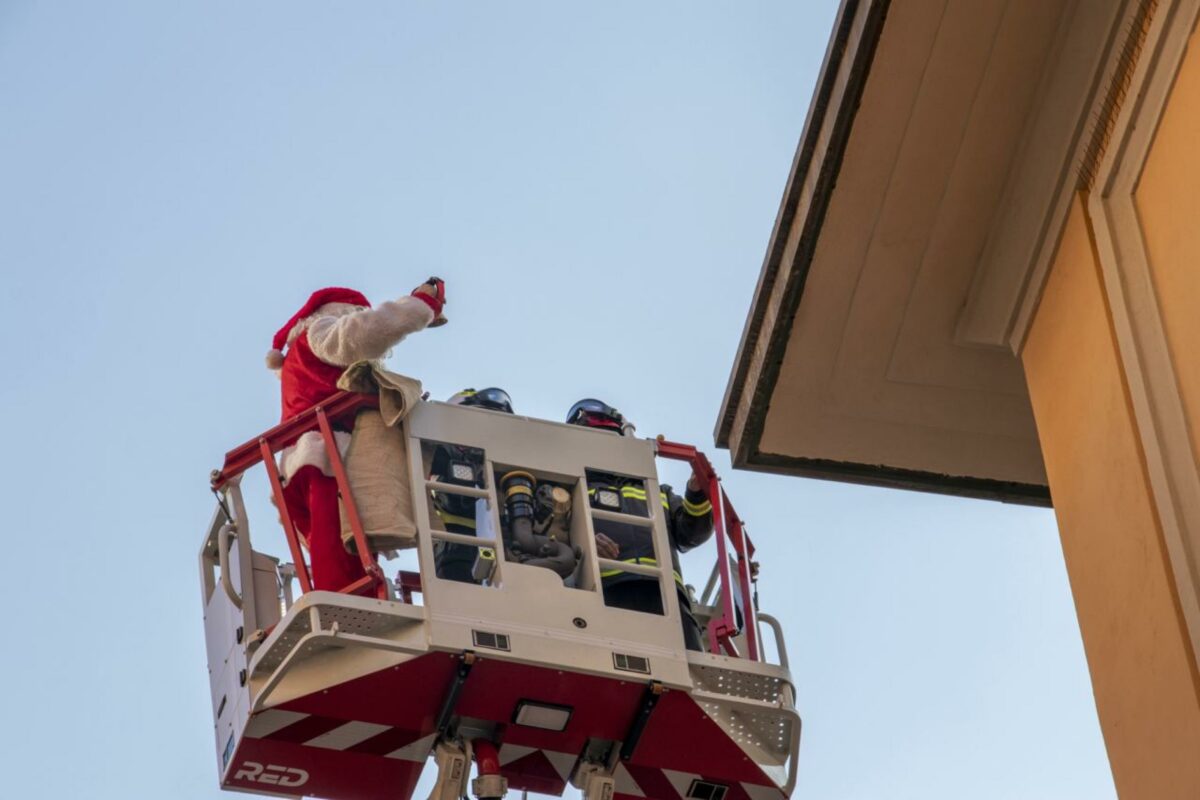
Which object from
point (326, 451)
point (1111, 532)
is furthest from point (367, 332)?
point (1111, 532)

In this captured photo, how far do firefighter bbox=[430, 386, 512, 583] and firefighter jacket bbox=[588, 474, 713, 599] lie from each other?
0.68 m

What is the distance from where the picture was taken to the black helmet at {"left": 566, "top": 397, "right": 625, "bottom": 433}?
1177cm

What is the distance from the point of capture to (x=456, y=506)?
35.1 feet

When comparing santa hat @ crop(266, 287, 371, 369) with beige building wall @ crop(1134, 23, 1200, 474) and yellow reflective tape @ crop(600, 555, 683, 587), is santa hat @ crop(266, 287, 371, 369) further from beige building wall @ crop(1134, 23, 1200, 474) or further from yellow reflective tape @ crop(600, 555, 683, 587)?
beige building wall @ crop(1134, 23, 1200, 474)

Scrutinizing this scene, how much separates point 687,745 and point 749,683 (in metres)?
0.47

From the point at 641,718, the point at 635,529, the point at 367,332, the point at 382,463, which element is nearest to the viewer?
the point at 641,718

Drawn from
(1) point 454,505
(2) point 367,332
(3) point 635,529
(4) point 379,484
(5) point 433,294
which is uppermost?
(5) point 433,294

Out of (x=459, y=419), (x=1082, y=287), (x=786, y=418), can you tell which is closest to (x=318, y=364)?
(x=459, y=419)

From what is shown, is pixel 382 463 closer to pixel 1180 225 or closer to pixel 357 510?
pixel 357 510

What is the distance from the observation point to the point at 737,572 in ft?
36.1

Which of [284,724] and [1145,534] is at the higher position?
[284,724]

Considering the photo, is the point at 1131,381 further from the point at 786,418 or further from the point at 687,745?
the point at 687,745

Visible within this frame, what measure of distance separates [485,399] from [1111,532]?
5454mm

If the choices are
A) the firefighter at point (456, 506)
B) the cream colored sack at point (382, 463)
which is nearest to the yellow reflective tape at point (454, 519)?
the firefighter at point (456, 506)
